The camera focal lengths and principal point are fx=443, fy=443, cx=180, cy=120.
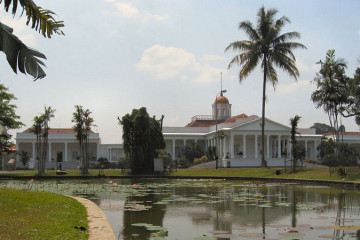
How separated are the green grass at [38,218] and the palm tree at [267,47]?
29281 millimetres

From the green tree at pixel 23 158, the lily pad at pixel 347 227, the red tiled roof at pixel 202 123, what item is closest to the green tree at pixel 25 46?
the lily pad at pixel 347 227

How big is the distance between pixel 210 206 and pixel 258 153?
46845mm

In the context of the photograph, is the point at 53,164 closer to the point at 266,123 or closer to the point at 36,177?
the point at 36,177

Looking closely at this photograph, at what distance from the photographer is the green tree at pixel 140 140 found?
1626 inches

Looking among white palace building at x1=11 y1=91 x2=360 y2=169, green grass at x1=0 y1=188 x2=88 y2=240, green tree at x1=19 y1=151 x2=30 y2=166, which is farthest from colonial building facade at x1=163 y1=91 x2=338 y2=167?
green grass at x1=0 y1=188 x2=88 y2=240

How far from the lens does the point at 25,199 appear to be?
40.7ft

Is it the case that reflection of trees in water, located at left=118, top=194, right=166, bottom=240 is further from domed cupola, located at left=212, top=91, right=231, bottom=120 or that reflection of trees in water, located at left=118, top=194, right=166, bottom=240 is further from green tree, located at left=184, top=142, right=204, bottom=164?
domed cupola, located at left=212, top=91, right=231, bottom=120

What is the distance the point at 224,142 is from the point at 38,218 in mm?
50620

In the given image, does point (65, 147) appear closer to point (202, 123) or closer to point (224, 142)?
point (224, 142)

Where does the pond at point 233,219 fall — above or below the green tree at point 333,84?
below

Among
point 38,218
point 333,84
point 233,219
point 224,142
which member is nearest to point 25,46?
point 38,218

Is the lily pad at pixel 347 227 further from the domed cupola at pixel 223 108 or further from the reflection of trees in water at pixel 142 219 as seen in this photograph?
the domed cupola at pixel 223 108

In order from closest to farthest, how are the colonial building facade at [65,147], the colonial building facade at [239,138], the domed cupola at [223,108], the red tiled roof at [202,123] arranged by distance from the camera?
1. the colonial building facade at [239,138]
2. the colonial building facade at [65,147]
3. the red tiled roof at [202,123]
4. the domed cupola at [223,108]

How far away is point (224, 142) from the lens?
5900 cm
